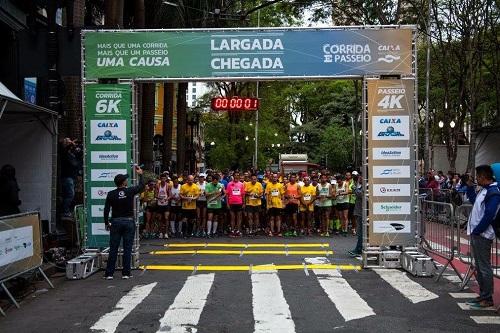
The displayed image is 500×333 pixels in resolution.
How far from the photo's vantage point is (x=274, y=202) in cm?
1908

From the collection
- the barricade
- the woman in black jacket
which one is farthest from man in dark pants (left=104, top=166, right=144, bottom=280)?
the barricade

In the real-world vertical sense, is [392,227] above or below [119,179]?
below

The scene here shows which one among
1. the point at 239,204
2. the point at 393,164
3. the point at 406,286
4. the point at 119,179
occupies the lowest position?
the point at 406,286

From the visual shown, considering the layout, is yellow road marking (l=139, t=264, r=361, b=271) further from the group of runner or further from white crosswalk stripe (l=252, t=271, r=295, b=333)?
the group of runner

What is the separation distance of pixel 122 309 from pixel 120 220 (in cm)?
298

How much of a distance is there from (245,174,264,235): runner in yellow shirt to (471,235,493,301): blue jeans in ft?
Answer: 35.9

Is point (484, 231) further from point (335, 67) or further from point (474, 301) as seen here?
point (335, 67)

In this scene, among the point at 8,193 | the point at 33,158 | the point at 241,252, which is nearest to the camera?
the point at 8,193

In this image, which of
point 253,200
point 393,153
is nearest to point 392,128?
point 393,153

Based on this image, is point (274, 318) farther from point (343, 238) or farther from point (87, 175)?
point (343, 238)

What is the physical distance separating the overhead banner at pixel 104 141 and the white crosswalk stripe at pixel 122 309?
8.73 feet

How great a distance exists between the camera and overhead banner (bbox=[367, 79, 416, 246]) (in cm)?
1230

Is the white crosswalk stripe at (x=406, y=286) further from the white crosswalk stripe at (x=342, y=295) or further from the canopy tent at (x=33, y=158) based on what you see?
Answer: the canopy tent at (x=33, y=158)

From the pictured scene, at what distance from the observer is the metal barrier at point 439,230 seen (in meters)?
10.8
